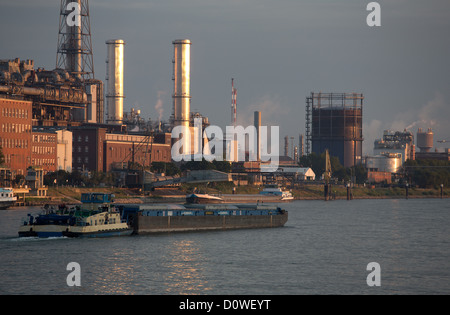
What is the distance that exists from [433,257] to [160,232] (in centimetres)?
3421

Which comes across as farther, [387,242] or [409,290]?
[387,242]

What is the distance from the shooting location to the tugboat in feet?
277

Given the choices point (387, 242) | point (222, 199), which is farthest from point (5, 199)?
point (387, 242)

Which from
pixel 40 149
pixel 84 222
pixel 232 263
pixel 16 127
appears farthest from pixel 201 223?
pixel 40 149

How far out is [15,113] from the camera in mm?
186000

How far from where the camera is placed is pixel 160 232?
319ft

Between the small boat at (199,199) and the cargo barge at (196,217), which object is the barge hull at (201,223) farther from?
the small boat at (199,199)

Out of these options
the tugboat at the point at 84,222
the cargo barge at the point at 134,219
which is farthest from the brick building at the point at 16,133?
the tugboat at the point at 84,222

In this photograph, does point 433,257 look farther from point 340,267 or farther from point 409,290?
point 409,290

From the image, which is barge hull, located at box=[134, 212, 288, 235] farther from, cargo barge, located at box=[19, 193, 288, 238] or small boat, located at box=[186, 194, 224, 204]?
small boat, located at box=[186, 194, 224, 204]

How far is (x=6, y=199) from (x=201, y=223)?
48.8m

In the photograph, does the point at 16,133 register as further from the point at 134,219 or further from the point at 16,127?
the point at 134,219

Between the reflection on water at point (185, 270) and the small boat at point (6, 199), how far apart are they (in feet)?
203

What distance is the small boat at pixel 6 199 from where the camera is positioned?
138 m
